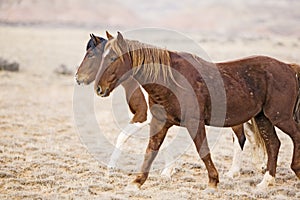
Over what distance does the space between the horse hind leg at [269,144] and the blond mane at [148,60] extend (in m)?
1.54

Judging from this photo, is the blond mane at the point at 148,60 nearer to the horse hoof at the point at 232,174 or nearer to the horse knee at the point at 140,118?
the horse knee at the point at 140,118

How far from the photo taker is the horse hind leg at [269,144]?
6.01 metres

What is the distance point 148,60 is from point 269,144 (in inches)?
85.0

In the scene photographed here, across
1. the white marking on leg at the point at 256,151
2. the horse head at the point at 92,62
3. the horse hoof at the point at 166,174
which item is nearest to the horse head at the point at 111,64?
the horse head at the point at 92,62

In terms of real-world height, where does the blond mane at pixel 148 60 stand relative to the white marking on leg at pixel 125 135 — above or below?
above

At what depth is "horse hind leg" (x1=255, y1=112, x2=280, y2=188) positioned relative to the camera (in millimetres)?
6012

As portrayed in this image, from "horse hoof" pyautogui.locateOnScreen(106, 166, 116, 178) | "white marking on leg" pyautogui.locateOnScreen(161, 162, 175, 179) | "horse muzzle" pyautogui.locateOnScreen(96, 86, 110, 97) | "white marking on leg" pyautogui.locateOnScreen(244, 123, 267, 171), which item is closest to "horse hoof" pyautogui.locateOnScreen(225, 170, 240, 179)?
"white marking on leg" pyautogui.locateOnScreen(244, 123, 267, 171)

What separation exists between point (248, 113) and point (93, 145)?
3886 mm

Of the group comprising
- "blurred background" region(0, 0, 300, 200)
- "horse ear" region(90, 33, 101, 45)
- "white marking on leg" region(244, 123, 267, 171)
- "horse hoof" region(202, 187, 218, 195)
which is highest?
"horse ear" region(90, 33, 101, 45)

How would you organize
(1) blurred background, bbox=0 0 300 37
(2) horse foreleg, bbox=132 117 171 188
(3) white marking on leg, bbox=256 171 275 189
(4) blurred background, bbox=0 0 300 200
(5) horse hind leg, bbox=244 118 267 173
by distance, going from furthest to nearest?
(1) blurred background, bbox=0 0 300 37 → (5) horse hind leg, bbox=244 118 267 173 → (3) white marking on leg, bbox=256 171 275 189 → (4) blurred background, bbox=0 0 300 200 → (2) horse foreleg, bbox=132 117 171 188

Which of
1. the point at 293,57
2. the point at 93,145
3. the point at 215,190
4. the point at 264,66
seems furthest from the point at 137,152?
the point at 293,57

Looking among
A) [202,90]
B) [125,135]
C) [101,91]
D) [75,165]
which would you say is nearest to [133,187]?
[125,135]

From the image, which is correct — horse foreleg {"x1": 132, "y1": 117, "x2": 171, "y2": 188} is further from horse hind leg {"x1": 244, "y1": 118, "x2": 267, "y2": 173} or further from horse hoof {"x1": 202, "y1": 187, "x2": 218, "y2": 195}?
horse hind leg {"x1": 244, "y1": 118, "x2": 267, "y2": 173}

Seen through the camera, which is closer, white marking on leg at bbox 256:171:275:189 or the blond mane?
the blond mane
